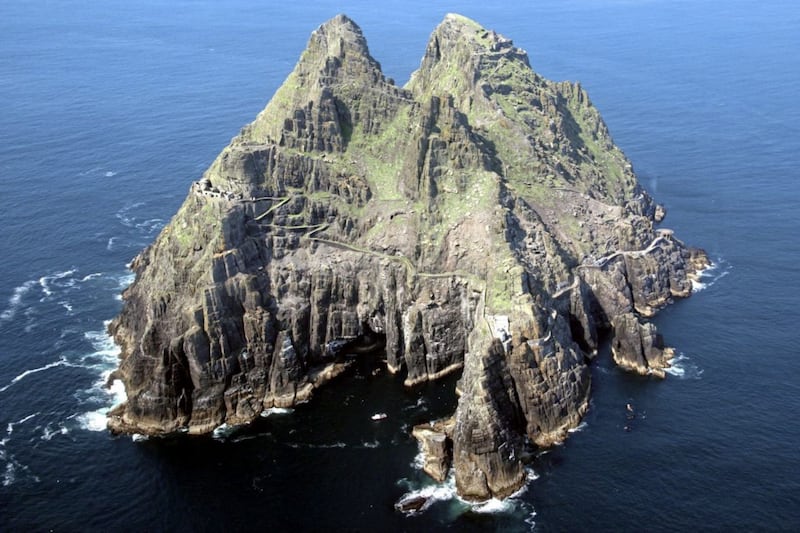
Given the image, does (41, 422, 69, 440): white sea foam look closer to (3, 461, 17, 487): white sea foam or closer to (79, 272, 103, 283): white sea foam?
(3, 461, 17, 487): white sea foam

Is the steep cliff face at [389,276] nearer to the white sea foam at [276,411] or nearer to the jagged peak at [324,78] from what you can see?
the jagged peak at [324,78]

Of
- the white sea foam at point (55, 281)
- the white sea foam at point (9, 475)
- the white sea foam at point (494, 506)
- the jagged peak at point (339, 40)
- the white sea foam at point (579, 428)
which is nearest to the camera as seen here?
the white sea foam at point (494, 506)

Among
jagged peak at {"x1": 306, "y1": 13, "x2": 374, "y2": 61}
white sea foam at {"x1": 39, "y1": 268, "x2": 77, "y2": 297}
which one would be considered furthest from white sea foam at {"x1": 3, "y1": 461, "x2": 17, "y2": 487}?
jagged peak at {"x1": 306, "y1": 13, "x2": 374, "y2": 61}

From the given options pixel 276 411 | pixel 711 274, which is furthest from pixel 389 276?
pixel 711 274

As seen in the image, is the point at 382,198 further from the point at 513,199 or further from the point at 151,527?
the point at 151,527

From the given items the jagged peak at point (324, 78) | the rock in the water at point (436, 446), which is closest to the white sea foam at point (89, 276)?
the jagged peak at point (324, 78)

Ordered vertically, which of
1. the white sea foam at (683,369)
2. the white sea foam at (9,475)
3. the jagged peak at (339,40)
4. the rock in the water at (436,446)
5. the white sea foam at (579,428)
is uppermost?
the jagged peak at (339,40)
